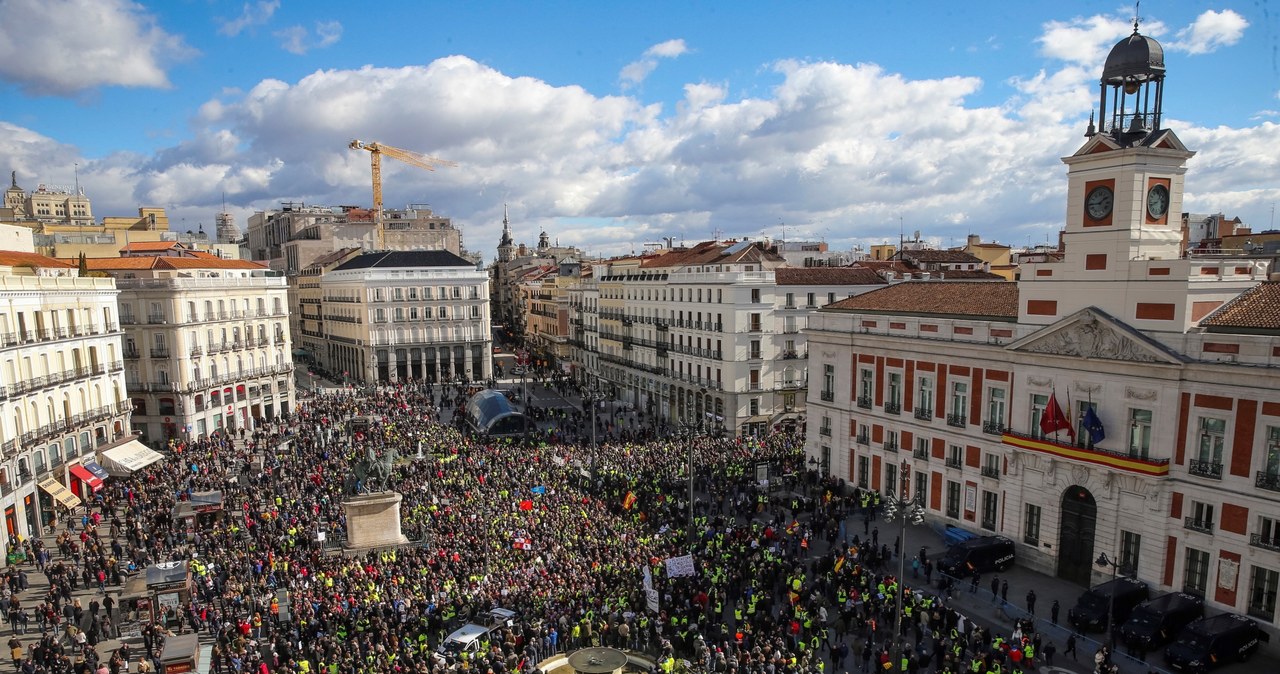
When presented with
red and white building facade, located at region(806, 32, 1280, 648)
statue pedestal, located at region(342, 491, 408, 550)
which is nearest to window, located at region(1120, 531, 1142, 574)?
red and white building facade, located at region(806, 32, 1280, 648)

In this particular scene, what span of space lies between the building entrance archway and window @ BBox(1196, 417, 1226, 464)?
13.6 feet

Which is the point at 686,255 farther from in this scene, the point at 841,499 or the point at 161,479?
the point at 161,479

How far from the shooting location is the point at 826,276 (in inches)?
2106

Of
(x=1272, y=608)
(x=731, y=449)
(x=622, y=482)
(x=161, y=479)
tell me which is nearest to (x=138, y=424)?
(x=161, y=479)

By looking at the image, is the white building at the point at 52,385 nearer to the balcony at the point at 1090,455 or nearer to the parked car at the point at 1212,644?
the balcony at the point at 1090,455

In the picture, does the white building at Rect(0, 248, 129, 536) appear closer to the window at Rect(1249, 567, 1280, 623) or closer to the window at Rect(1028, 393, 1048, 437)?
the window at Rect(1028, 393, 1048, 437)

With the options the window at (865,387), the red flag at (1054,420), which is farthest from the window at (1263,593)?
the window at (865,387)

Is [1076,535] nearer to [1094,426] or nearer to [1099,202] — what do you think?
[1094,426]

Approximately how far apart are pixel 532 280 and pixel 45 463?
239ft

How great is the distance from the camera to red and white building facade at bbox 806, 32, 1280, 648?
2439 centimetres

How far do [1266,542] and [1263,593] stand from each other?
1.56 meters

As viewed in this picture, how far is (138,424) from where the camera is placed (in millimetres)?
51656

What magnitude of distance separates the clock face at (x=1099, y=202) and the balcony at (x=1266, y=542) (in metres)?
11.5

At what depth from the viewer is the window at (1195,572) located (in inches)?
998
